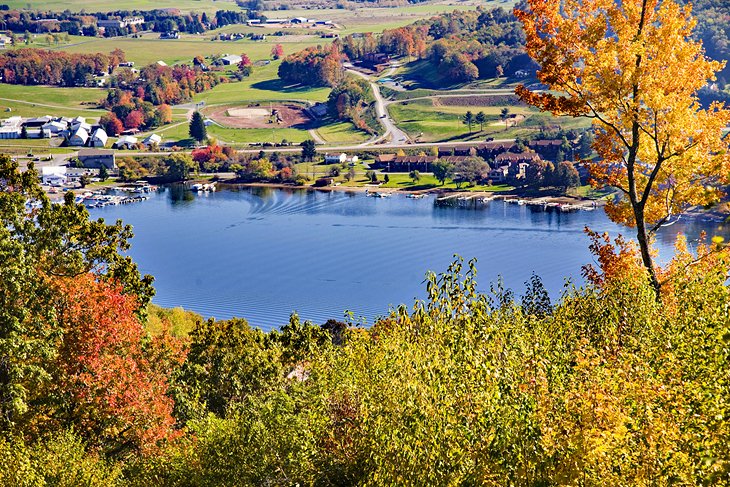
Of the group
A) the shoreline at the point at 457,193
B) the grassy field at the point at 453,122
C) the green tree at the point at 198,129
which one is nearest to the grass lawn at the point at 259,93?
the grassy field at the point at 453,122

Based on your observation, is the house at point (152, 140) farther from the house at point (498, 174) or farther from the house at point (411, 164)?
the house at point (498, 174)

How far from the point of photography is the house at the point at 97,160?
13762 centimetres

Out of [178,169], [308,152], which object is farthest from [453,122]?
[178,169]

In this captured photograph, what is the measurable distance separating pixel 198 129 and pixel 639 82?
139128 mm

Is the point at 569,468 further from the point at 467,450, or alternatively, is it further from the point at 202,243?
the point at 202,243

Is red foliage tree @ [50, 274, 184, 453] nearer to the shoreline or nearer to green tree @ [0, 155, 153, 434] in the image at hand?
green tree @ [0, 155, 153, 434]

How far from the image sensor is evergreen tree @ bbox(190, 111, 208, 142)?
150m

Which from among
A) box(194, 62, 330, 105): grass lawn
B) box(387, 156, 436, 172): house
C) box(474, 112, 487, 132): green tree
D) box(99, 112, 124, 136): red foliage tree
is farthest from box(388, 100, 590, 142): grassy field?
box(99, 112, 124, 136): red foliage tree

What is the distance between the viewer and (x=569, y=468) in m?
10.2

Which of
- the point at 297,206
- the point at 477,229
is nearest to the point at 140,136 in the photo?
the point at 297,206

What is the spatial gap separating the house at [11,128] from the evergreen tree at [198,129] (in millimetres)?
29161

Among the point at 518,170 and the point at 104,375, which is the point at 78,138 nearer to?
the point at 518,170

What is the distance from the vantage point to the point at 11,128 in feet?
498

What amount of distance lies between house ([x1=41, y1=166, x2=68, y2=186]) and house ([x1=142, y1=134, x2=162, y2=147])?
2283 cm
